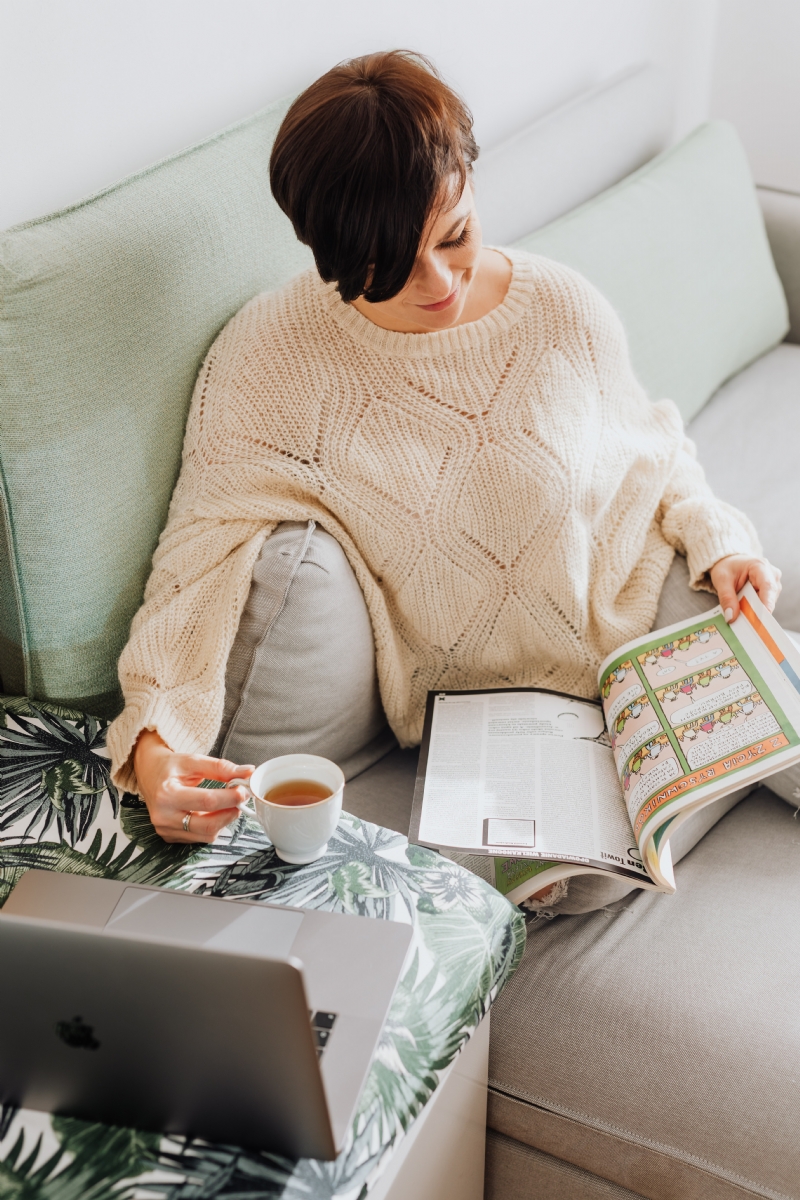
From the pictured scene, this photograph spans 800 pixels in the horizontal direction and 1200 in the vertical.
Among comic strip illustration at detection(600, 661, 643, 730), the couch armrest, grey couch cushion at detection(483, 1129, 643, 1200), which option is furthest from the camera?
the couch armrest

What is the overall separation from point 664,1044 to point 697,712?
0.34 m

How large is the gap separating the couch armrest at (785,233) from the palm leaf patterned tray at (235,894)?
1.80 metres

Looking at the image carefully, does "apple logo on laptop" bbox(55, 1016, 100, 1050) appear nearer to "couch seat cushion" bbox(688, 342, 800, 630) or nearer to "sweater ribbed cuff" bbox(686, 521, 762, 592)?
"sweater ribbed cuff" bbox(686, 521, 762, 592)

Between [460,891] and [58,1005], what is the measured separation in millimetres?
392

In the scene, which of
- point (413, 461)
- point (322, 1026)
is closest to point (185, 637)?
point (413, 461)

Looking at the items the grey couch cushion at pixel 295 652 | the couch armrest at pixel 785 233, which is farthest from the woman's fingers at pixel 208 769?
the couch armrest at pixel 785 233

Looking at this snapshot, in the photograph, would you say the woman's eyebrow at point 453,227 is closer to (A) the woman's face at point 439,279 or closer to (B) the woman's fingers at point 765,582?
(A) the woman's face at point 439,279

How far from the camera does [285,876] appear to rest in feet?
2.94

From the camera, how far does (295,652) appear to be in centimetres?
111

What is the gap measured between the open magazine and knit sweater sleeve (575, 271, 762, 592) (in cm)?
8

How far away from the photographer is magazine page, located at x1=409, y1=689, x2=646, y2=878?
3.39ft

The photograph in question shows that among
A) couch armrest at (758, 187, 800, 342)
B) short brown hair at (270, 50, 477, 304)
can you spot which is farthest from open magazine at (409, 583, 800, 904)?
couch armrest at (758, 187, 800, 342)

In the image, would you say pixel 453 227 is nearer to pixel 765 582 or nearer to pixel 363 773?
pixel 765 582

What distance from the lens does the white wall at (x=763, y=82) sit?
2645 millimetres
